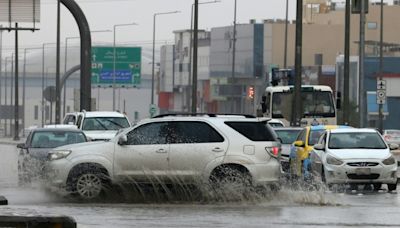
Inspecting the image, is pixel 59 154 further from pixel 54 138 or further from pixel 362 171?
pixel 362 171

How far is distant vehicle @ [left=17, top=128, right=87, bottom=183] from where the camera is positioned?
25359 mm

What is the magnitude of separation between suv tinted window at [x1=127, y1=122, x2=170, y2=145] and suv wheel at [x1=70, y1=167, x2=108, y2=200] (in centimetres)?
86

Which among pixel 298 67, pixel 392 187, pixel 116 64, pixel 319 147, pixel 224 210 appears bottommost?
pixel 392 187

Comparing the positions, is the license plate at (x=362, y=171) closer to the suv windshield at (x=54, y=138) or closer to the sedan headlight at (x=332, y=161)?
the sedan headlight at (x=332, y=161)

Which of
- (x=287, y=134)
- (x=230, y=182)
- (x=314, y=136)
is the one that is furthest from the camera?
(x=287, y=134)

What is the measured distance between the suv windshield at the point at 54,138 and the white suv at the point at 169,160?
5.77 meters


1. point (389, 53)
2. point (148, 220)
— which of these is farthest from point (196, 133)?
point (389, 53)

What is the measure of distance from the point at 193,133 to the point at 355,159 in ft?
19.0

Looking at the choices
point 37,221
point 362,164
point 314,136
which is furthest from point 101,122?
point 37,221

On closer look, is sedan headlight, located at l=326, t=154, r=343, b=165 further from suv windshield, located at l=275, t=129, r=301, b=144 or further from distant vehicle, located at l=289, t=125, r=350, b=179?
suv windshield, located at l=275, t=129, r=301, b=144

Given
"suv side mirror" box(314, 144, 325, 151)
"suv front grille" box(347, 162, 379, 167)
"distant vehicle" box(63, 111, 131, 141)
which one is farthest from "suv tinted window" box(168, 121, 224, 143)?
"distant vehicle" box(63, 111, 131, 141)

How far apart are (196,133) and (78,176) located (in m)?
2.39

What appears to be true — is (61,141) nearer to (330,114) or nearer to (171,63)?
(330,114)

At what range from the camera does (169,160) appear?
2053 centimetres
